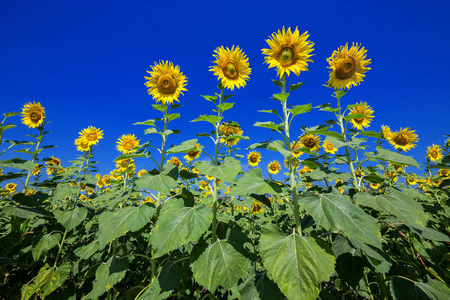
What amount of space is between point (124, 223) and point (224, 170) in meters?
1.19

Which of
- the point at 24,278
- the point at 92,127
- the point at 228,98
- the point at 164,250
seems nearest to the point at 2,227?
the point at 24,278

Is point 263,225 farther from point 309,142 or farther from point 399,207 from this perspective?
point 309,142

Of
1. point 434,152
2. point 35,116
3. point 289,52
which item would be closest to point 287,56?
point 289,52

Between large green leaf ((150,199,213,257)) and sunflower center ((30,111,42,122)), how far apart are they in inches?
200

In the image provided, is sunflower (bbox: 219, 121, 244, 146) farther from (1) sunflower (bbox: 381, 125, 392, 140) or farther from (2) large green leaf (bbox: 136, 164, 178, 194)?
(1) sunflower (bbox: 381, 125, 392, 140)

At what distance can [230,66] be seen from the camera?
294 centimetres

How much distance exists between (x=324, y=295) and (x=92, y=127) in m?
5.84

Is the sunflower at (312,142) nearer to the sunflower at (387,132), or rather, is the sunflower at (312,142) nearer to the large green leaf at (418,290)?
the sunflower at (387,132)

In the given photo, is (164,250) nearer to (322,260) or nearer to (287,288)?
(287,288)

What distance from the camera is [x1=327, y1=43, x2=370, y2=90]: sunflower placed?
302 centimetres

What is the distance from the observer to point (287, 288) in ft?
4.48

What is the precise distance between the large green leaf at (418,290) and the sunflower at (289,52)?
2574mm

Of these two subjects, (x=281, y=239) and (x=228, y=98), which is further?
(x=228, y=98)

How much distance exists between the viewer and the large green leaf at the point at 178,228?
165cm
